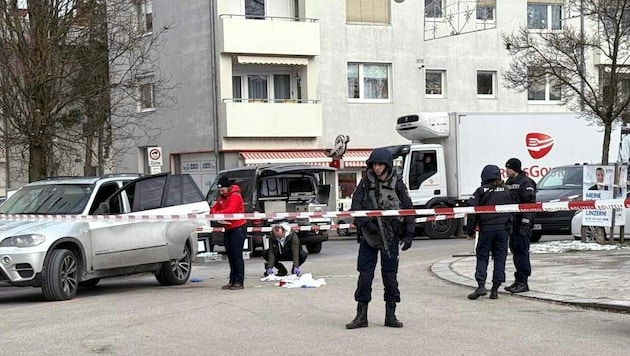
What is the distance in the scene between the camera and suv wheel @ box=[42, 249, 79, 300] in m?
11.6

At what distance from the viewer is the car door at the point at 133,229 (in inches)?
497

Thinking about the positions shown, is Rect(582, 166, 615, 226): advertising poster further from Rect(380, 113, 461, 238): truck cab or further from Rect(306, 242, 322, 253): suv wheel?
Rect(380, 113, 461, 238): truck cab

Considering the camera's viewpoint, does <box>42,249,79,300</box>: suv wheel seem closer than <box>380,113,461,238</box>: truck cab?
Yes

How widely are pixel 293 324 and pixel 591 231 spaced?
11.3m

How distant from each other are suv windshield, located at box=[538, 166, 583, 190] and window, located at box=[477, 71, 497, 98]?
13418mm

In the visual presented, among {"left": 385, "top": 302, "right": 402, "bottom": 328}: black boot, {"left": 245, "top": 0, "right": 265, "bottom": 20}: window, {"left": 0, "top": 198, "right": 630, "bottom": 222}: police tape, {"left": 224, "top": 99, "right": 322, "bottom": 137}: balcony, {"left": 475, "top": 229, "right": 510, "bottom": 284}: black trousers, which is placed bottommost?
{"left": 385, "top": 302, "right": 402, "bottom": 328}: black boot

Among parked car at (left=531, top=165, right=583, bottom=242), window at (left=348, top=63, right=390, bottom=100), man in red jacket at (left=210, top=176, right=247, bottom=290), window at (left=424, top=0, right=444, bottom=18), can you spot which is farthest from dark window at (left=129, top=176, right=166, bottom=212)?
window at (left=424, top=0, right=444, bottom=18)

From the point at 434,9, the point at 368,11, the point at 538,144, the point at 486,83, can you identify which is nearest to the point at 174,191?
the point at 538,144

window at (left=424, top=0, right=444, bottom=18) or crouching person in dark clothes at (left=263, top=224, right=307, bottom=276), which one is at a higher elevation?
window at (left=424, top=0, right=444, bottom=18)

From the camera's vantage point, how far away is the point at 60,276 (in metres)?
11.8

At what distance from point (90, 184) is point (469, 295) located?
579 centimetres

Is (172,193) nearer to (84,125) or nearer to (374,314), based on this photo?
(374,314)

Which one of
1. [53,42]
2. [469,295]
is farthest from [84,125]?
[469,295]

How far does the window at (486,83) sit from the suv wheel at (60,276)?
26.1 metres
